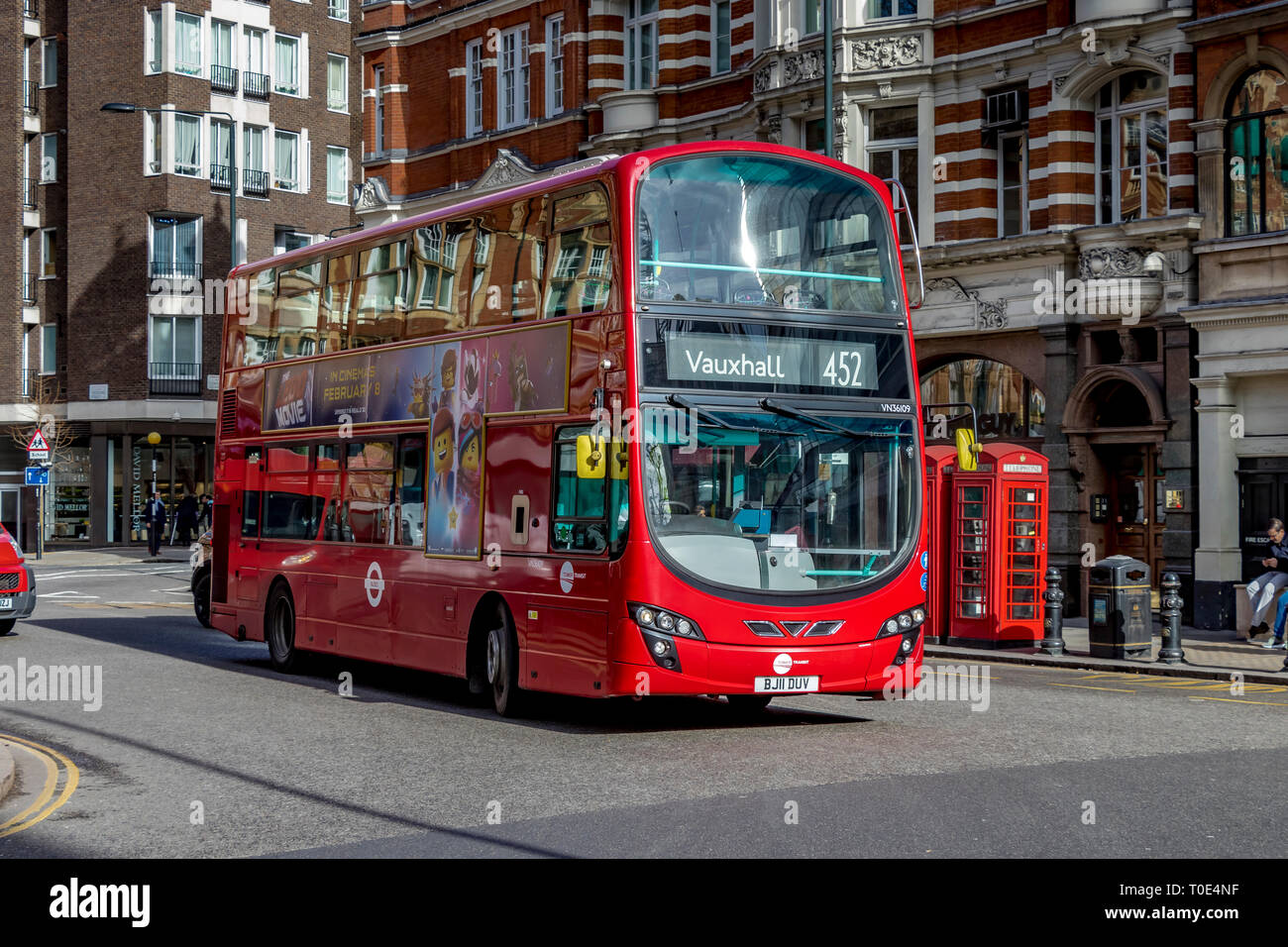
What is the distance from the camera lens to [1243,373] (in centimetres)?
2398

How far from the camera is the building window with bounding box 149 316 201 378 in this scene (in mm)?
55906

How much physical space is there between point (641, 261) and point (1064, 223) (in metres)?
16.4

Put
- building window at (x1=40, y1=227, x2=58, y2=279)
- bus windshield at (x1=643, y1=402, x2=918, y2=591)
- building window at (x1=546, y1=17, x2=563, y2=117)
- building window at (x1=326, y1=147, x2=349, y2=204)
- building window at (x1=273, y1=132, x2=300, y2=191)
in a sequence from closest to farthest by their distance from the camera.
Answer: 1. bus windshield at (x1=643, y1=402, x2=918, y2=591)
2. building window at (x1=546, y1=17, x2=563, y2=117)
3. building window at (x1=40, y1=227, x2=58, y2=279)
4. building window at (x1=273, y1=132, x2=300, y2=191)
5. building window at (x1=326, y1=147, x2=349, y2=204)

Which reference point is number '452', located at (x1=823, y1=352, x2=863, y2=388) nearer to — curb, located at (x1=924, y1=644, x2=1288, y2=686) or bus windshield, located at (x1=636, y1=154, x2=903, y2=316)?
bus windshield, located at (x1=636, y1=154, x2=903, y2=316)

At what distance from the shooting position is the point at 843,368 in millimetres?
12648

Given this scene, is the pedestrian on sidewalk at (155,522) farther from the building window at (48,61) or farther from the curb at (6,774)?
the curb at (6,774)

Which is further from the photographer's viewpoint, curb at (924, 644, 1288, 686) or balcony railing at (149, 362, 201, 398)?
balcony railing at (149, 362, 201, 398)

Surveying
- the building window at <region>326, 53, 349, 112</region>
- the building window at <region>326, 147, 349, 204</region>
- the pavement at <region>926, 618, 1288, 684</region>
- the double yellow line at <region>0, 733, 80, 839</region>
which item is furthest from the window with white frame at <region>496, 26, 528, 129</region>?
the double yellow line at <region>0, 733, 80, 839</region>

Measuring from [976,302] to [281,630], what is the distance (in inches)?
578

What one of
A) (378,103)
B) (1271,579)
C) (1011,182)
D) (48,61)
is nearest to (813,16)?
(1011,182)

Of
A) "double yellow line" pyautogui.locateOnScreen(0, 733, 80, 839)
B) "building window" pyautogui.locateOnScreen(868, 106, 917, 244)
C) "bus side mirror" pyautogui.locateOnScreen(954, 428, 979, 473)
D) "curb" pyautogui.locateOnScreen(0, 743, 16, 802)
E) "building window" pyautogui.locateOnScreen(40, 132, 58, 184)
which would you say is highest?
"building window" pyautogui.locateOnScreen(40, 132, 58, 184)

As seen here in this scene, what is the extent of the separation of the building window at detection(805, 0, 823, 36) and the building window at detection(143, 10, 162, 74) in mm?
32528

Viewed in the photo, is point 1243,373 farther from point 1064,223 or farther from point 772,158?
point 772,158

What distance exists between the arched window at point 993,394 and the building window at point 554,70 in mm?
12110
